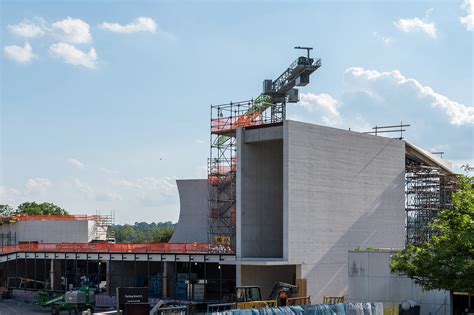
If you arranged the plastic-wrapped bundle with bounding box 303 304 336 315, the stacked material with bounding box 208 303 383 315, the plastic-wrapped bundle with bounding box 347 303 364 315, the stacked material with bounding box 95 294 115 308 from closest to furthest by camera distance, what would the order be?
the stacked material with bounding box 208 303 383 315, the plastic-wrapped bundle with bounding box 303 304 336 315, the plastic-wrapped bundle with bounding box 347 303 364 315, the stacked material with bounding box 95 294 115 308

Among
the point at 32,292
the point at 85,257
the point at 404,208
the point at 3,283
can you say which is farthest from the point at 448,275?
the point at 3,283

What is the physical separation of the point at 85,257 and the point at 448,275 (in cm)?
3329

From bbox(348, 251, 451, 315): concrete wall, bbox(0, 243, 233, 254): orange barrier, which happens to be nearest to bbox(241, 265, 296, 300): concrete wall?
bbox(0, 243, 233, 254): orange barrier

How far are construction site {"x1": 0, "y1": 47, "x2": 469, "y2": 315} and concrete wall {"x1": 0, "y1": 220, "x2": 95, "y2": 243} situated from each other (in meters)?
13.1

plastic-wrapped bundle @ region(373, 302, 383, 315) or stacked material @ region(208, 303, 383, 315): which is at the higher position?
stacked material @ region(208, 303, 383, 315)

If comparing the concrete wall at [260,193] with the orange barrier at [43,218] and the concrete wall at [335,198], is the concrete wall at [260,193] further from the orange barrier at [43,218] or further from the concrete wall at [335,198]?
the orange barrier at [43,218]

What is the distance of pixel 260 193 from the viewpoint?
170 ft

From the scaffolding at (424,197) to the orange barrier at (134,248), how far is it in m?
18.1

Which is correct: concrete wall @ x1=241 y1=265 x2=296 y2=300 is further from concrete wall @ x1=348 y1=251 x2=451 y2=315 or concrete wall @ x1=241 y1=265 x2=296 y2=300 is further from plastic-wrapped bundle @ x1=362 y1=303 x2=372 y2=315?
plastic-wrapped bundle @ x1=362 y1=303 x2=372 y2=315

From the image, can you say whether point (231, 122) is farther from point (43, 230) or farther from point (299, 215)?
point (43, 230)

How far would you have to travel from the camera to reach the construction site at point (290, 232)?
45531mm

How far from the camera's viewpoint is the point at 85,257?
194 ft

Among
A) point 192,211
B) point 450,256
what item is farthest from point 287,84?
point 450,256

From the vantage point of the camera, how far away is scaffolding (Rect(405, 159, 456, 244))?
6322cm
